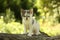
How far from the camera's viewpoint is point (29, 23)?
777 cm

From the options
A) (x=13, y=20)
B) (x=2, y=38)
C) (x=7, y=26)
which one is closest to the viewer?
(x=2, y=38)

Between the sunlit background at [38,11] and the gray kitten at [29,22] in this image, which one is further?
the sunlit background at [38,11]

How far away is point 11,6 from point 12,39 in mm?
13046

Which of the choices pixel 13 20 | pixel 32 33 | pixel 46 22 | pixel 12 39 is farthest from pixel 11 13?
pixel 12 39

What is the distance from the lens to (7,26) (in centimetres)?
1517

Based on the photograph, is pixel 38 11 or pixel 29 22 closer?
pixel 29 22

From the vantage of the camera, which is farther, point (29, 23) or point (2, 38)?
point (29, 23)

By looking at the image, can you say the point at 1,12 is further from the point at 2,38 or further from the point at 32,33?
the point at 2,38

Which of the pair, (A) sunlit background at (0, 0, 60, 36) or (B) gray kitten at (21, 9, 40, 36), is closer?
(B) gray kitten at (21, 9, 40, 36)

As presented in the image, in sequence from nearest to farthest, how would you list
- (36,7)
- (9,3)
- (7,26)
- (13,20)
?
(7,26)
(13,20)
(9,3)
(36,7)

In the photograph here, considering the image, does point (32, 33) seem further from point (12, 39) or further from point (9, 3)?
point (9, 3)

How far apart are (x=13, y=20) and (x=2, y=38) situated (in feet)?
39.3

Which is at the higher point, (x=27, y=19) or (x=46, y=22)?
(x=27, y=19)

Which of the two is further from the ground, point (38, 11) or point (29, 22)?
point (29, 22)
